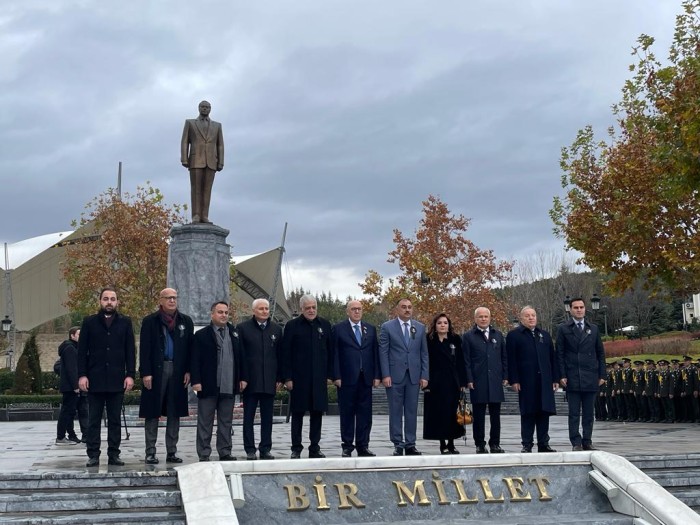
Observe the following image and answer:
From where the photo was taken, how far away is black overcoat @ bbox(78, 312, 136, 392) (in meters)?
9.20

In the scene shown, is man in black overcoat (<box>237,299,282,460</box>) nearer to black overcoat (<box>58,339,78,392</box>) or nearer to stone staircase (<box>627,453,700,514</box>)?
stone staircase (<box>627,453,700,514</box>)

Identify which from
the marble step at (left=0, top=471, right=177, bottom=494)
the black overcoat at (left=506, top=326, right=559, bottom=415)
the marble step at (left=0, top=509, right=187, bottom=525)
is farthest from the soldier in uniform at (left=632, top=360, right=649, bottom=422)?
the marble step at (left=0, top=509, right=187, bottom=525)

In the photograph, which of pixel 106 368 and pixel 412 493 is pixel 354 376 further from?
pixel 106 368

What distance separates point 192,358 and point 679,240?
1523 centimetres

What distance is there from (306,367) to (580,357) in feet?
10.8

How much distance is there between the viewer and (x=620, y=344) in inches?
1933

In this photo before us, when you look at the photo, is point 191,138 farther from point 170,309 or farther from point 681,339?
point 681,339

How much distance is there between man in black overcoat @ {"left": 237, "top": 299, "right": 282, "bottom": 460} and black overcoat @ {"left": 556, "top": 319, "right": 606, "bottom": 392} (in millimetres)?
3429

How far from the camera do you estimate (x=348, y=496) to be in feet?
25.5

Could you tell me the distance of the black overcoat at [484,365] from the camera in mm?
10305

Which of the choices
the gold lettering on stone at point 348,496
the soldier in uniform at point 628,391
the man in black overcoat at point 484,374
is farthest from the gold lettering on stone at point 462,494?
the soldier in uniform at point 628,391

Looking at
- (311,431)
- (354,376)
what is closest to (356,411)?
(354,376)

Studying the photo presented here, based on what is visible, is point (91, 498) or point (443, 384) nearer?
point (91, 498)

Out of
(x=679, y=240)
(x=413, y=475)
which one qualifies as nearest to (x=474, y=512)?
(x=413, y=475)
